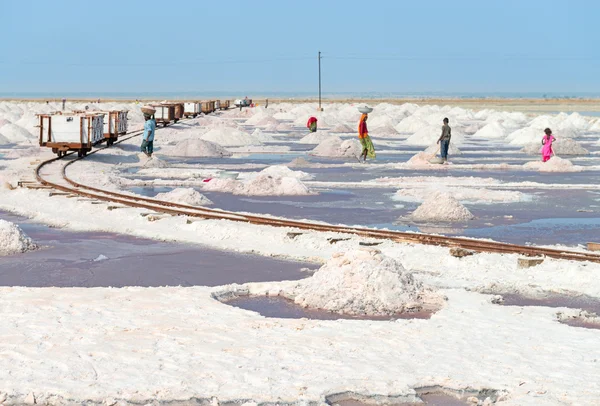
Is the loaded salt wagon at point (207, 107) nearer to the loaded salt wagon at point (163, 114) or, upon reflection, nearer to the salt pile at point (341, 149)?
the loaded salt wagon at point (163, 114)

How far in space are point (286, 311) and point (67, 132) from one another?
20.1m

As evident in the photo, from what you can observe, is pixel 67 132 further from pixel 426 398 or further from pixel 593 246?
pixel 426 398

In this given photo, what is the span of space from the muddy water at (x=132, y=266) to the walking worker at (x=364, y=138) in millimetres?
15153

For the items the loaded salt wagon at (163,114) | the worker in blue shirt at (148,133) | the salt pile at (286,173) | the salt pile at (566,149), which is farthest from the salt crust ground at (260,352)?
the loaded salt wagon at (163,114)

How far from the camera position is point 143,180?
2352cm

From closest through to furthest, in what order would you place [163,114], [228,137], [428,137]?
[228,137] → [428,137] → [163,114]

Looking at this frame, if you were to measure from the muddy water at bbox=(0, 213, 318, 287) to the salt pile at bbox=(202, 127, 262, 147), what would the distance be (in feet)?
89.7

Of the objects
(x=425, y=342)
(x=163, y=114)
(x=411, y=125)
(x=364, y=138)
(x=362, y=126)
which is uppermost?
(x=362, y=126)

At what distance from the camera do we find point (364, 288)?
922 cm

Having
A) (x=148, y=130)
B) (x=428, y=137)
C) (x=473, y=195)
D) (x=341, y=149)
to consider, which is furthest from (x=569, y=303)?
(x=428, y=137)

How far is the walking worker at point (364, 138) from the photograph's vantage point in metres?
28.0

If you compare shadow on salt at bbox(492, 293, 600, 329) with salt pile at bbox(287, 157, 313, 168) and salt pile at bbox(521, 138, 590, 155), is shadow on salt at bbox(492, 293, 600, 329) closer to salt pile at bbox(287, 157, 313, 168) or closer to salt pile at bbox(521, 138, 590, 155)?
salt pile at bbox(287, 157, 313, 168)

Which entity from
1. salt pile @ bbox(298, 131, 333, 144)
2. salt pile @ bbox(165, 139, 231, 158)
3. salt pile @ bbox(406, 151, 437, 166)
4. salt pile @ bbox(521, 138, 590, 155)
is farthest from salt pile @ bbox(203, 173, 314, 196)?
salt pile @ bbox(298, 131, 333, 144)

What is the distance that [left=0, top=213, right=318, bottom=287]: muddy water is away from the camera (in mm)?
10531
